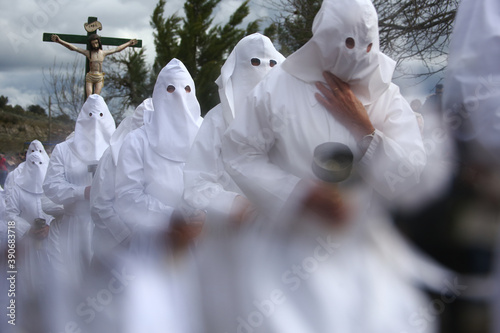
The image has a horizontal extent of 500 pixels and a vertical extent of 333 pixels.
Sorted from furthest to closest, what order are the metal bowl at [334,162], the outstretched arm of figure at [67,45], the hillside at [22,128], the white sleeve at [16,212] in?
the hillside at [22,128], the outstretched arm of figure at [67,45], the white sleeve at [16,212], the metal bowl at [334,162]

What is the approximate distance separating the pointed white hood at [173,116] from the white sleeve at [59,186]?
5.39ft

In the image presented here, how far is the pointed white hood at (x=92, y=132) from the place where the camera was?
6.49 meters

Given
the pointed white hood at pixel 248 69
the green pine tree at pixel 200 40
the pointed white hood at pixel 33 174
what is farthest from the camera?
the green pine tree at pixel 200 40

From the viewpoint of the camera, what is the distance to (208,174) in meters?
3.61

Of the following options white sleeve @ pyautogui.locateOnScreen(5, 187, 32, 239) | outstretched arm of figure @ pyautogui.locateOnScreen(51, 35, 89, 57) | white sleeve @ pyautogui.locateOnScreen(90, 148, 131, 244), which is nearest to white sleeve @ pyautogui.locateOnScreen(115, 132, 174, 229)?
white sleeve @ pyautogui.locateOnScreen(90, 148, 131, 244)

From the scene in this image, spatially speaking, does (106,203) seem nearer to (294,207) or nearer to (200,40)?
(294,207)

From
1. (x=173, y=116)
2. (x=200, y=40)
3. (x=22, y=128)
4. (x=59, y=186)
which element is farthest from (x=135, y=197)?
(x=22, y=128)

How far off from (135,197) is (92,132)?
8.69 ft

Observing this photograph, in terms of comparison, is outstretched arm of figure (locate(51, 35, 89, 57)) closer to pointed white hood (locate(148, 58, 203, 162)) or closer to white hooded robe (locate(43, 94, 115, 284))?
white hooded robe (locate(43, 94, 115, 284))

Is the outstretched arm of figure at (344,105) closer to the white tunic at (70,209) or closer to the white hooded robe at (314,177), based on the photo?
the white hooded robe at (314,177)

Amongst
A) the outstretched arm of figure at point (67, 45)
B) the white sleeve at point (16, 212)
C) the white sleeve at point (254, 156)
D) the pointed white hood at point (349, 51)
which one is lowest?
the white sleeve at point (16, 212)

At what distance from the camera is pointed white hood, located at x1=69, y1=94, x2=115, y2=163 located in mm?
6488

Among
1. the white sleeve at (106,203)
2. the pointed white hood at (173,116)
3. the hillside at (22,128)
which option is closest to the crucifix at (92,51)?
the white sleeve at (106,203)

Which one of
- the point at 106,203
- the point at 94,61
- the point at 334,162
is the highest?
the point at 94,61
